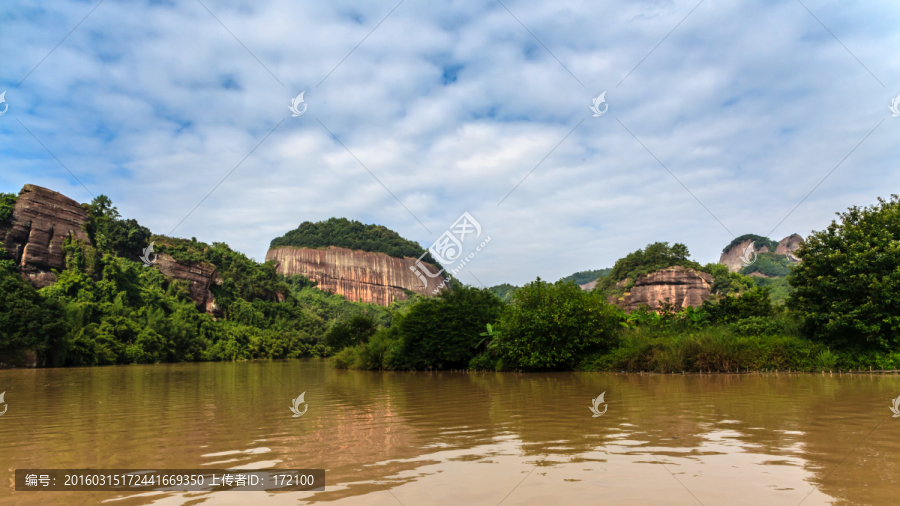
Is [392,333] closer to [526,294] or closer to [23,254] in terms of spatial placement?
[526,294]

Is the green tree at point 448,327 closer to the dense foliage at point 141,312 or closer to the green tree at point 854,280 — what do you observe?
the green tree at point 854,280

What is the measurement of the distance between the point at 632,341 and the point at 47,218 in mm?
70236

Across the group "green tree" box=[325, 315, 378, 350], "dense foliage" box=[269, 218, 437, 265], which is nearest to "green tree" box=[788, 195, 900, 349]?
"green tree" box=[325, 315, 378, 350]

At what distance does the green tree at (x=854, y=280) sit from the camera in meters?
18.1

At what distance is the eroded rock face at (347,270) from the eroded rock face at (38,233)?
8759 centimetres

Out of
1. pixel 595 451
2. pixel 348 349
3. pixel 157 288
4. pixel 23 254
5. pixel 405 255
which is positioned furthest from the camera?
pixel 405 255

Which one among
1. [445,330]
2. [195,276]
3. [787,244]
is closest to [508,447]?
[445,330]

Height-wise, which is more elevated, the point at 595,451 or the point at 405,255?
the point at 405,255

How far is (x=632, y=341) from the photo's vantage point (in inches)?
897

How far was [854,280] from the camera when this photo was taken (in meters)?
18.6

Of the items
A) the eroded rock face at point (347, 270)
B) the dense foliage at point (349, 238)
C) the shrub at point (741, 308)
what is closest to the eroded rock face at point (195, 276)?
the eroded rock face at point (347, 270)

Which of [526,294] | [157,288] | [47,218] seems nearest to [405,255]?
[157,288]
